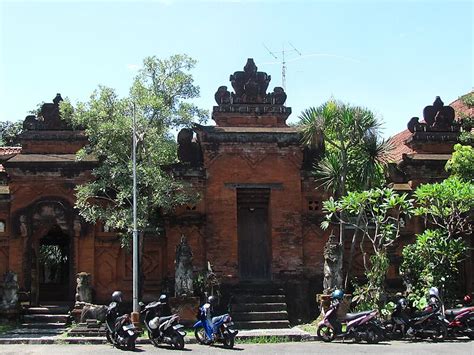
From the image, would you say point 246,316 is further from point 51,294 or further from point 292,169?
point 51,294

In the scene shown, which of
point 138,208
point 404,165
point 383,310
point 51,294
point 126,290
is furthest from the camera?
point 51,294

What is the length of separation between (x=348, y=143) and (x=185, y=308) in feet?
23.5

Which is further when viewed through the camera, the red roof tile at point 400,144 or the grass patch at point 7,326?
the red roof tile at point 400,144

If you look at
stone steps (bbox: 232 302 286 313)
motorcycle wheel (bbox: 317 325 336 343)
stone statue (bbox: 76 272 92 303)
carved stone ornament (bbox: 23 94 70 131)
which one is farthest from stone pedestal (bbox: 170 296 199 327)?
carved stone ornament (bbox: 23 94 70 131)

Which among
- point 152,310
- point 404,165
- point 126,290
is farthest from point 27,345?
point 404,165

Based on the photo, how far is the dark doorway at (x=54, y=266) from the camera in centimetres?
2280

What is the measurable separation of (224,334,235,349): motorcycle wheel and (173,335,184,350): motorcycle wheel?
1.04 meters

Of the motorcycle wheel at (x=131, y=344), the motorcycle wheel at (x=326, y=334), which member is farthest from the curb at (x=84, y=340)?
the motorcycle wheel at (x=131, y=344)

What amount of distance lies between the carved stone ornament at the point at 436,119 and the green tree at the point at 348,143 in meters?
3.28

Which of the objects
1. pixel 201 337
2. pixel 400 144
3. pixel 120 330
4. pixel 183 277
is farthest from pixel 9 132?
pixel 201 337

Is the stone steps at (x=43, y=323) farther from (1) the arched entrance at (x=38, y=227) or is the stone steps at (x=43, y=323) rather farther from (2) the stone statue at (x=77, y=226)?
(2) the stone statue at (x=77, y=226)

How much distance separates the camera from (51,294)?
75.9ft

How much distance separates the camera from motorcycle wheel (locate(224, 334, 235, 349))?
1380 centimetres

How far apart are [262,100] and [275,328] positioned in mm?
7702
